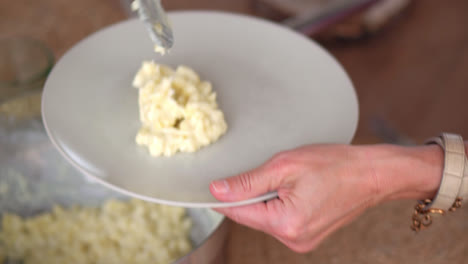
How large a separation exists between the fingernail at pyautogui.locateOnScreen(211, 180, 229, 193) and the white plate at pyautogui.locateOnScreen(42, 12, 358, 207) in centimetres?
2

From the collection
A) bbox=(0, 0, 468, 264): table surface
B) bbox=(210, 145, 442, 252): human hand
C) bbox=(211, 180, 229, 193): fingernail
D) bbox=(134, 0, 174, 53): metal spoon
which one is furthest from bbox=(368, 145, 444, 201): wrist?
bbox=(134, 0, 174, 53): metal spoon

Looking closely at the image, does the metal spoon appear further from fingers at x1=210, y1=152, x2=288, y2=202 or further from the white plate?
fingers at x1=210, y1=152, x2=288, y2=202

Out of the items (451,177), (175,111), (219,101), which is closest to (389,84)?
(451,177)

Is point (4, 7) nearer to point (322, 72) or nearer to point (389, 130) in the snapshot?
point (322, 72)

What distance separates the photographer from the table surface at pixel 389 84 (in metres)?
0.97

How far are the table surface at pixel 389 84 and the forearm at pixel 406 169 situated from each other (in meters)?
0.14

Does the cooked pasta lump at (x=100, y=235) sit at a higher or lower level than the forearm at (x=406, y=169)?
lower

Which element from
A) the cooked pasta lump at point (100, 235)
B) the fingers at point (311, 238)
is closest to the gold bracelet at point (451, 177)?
the fingers at point (311, 238)

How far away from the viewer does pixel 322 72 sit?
93 cm

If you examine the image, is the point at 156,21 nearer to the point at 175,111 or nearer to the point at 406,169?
the point at 175,111

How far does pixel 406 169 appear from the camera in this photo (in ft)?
2.85

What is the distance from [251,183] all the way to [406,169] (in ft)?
1.13

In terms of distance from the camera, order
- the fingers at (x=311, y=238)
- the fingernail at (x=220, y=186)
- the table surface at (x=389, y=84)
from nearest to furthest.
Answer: the fingernail at (x=220, y=186) → the fingers at (x=311, y=238) → the table surface at (x=389, y=84)

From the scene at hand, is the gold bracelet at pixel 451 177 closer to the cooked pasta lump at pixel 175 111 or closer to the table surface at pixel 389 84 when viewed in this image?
the table surface at pixel 389 84
